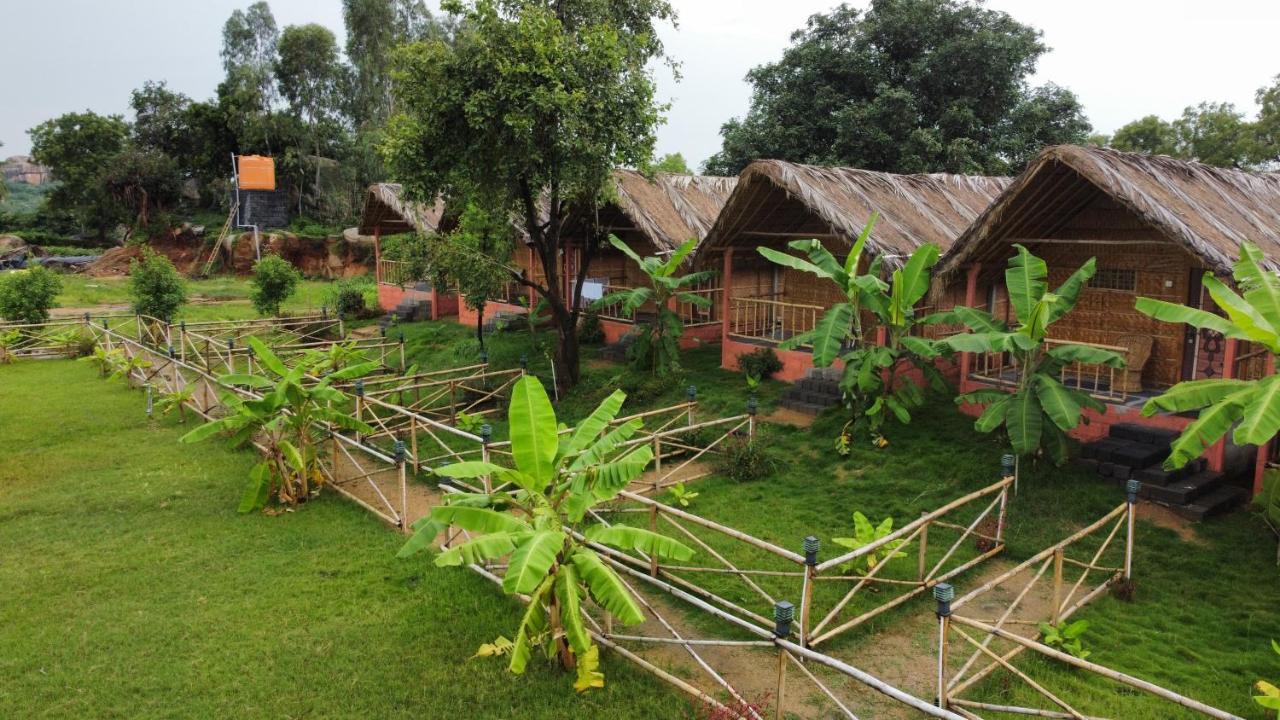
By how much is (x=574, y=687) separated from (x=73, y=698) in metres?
3.79

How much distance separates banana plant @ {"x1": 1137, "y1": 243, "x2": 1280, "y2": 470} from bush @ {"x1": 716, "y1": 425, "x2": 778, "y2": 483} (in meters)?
4.73

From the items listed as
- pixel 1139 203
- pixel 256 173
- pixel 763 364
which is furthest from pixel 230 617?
pixel 256 173

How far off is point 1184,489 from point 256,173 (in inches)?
1415

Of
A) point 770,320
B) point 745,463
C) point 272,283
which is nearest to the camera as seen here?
point 745,463

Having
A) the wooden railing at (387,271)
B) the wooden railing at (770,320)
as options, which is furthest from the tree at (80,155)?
the wooden railing at (770,320)

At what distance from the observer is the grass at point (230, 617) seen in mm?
5875

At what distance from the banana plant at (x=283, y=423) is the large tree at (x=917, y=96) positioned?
61.7ft

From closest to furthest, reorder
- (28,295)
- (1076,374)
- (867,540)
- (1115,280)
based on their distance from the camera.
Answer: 1. (867,540)
2. (1076,374)
3. (1115,280)
4. (28,295)

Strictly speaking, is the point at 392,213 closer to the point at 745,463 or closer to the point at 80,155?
→ the point at 745,463

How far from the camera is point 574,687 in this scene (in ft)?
19.5

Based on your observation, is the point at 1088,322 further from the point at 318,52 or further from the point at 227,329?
the point at 318,52

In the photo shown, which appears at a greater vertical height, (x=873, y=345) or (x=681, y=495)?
(x=873, y=345)

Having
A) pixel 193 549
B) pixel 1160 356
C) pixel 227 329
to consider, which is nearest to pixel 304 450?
pixel 193 549

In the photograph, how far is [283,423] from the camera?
33.3ft
